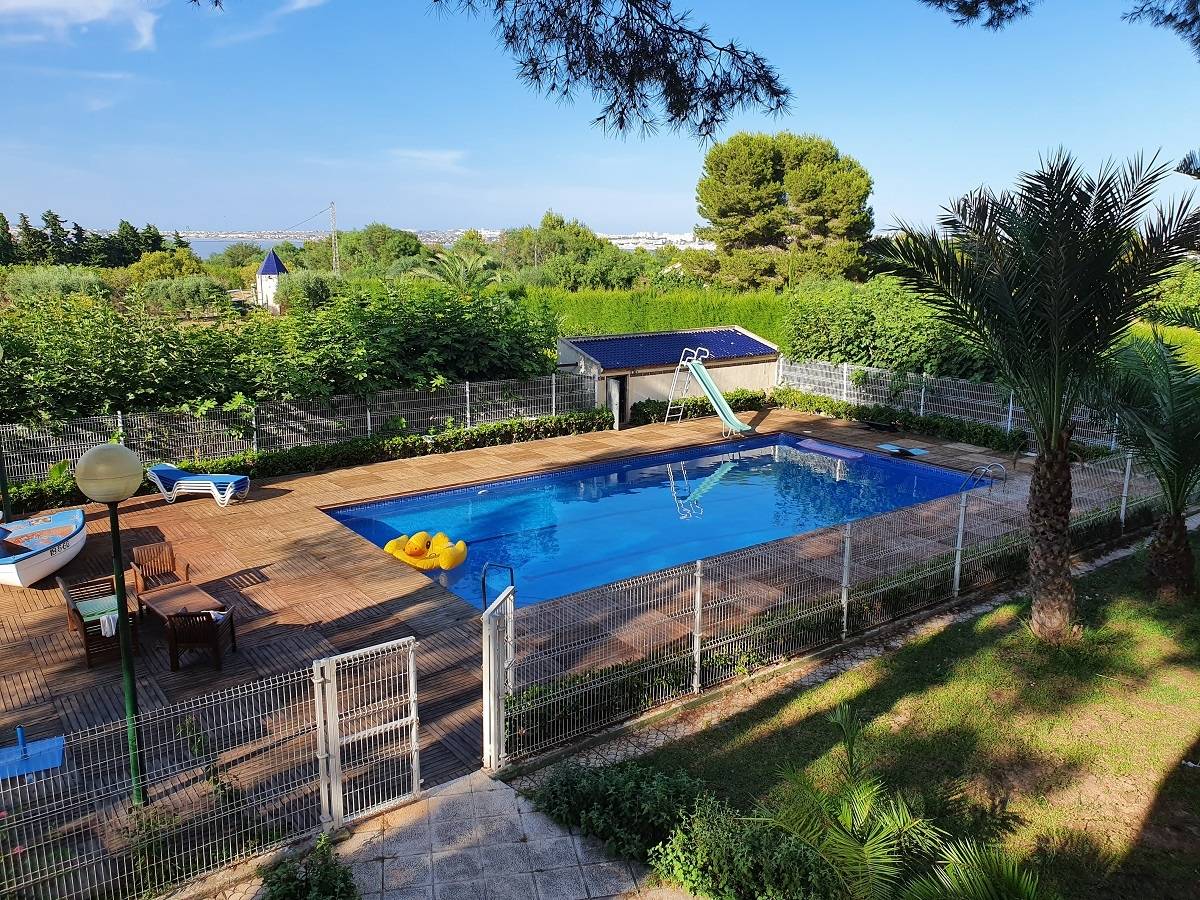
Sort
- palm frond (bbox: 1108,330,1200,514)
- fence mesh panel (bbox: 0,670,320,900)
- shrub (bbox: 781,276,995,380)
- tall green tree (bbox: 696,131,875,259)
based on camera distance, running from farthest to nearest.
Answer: tall green tree (bbox: 696,131,875,259) < shrub (bbox: 781,276,995,380) < palm frond (bbox: 1108,330,1200,514) < fence mesh panel (bbox: 0,670,320,900)

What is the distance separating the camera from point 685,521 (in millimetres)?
15234

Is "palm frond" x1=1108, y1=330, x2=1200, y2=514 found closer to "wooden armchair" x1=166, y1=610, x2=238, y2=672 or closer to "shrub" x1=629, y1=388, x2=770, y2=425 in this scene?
"wooden armchair" x1=166, y1=610, x2=238, y2=672

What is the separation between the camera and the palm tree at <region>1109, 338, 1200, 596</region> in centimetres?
959

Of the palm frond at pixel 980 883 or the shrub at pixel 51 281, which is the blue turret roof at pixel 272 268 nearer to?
the shrub at pixel 51 281

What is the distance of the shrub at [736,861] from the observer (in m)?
4.84

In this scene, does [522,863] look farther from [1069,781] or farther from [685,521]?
[685,521]

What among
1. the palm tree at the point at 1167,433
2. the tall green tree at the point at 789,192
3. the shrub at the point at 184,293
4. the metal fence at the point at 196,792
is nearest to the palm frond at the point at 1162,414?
the palm tree at the point at 1167,433

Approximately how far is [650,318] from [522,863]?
2822cm

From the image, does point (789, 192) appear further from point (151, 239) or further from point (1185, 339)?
point (151, 239)

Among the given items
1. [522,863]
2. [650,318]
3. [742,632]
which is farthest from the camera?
[650,318]

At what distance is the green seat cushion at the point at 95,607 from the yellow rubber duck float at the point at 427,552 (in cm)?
396

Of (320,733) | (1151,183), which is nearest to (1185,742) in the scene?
(1151,183)

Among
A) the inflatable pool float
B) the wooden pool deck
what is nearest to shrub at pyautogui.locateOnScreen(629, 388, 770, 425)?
the wooden pool deck

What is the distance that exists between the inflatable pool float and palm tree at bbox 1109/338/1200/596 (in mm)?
13126
